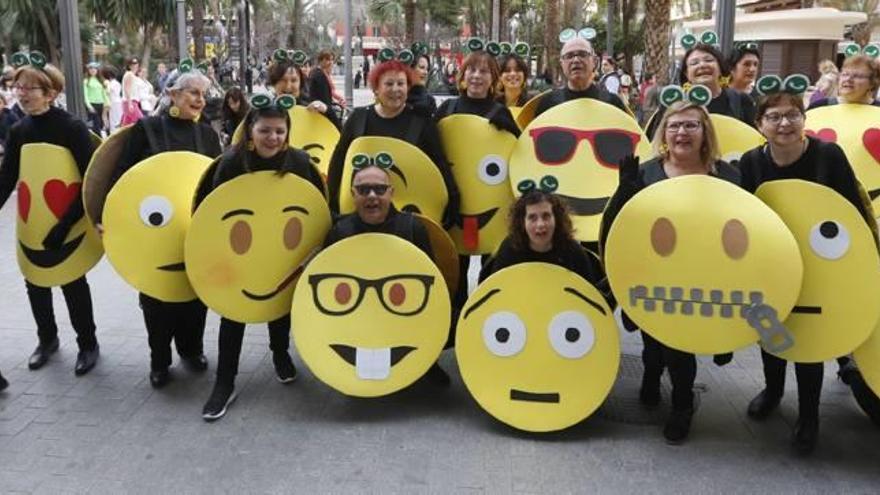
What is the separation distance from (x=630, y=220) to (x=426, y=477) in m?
1.38

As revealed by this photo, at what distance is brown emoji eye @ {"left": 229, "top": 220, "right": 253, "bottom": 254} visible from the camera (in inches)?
145

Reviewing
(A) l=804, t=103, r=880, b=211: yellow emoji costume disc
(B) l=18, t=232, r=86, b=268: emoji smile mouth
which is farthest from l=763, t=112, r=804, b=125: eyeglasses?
(B) l=18, t=232, r=86, b=268: emoji smile mouth

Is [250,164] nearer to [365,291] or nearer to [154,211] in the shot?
[154,211]

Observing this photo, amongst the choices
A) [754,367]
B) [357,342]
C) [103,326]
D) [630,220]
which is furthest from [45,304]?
[754,367]

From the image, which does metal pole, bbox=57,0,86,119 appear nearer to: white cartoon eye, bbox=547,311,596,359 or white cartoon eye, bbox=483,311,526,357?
white cartoon eye, bbox=483,311,526,357

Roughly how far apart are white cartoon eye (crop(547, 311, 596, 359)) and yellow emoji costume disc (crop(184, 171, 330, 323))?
4.34 ft

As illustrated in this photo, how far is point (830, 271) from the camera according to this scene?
124 inches

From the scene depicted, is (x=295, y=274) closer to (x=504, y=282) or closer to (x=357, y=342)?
(x=357, y=342)

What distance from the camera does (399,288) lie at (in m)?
3.66

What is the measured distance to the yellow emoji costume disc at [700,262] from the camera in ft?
10.0

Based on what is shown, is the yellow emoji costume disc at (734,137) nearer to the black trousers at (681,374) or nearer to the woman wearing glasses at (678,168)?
the woman wearing glasses at (678,168)

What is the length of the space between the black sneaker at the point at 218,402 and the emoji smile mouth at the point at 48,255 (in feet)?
3.75

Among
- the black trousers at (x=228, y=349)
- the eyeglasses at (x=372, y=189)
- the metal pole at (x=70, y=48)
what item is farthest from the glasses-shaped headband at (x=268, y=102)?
the metal pole at (x=70, y=48)

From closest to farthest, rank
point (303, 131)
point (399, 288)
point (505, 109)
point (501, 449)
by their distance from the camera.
Result: 1. point (501, 449)
2. point (399, 288)
3. point (505, 109)
4. point (303, 131)
